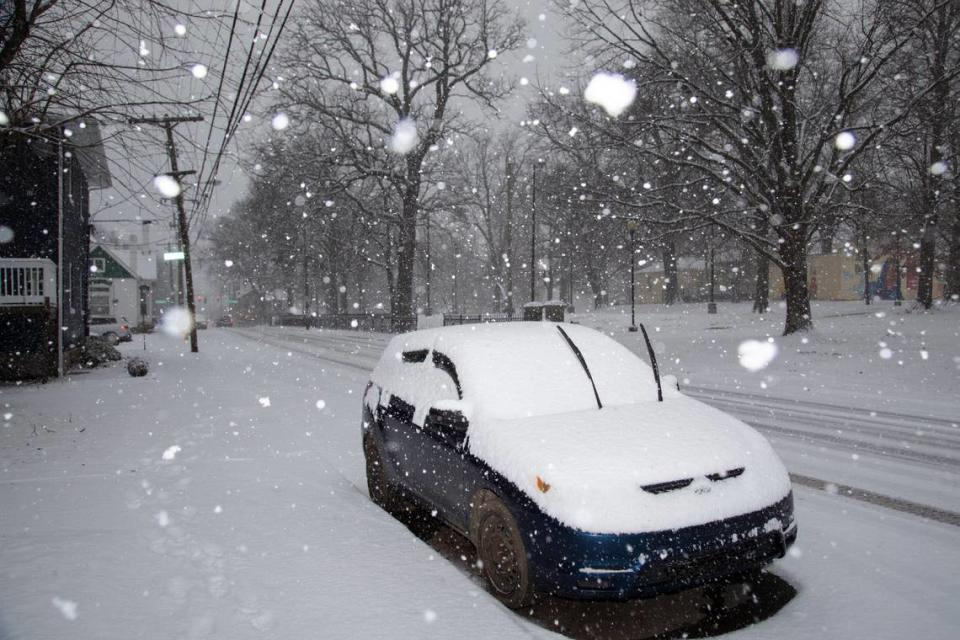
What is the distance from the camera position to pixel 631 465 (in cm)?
359

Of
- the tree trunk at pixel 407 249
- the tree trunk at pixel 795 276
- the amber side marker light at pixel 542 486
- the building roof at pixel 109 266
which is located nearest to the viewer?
the amber side marker light at pixel 542 486

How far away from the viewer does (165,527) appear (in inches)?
190

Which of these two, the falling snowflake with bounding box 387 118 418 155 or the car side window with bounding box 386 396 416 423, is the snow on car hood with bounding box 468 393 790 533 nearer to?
the car side window with bounding box 386 396 416 423

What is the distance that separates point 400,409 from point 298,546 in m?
1.41

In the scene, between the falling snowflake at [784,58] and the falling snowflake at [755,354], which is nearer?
the falling snowflake at [784,58]

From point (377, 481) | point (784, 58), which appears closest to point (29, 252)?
point (377, 481)

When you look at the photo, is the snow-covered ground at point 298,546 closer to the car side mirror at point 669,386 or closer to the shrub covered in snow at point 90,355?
the car side mirror at point 669,386

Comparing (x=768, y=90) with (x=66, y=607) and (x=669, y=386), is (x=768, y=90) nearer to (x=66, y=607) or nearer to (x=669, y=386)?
(x=669, y=386)

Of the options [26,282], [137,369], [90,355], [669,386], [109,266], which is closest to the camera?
[669,386]

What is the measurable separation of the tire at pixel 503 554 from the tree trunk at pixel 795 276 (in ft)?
55.4

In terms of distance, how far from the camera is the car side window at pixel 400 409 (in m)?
5.18

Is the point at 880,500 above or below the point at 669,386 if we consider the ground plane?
below

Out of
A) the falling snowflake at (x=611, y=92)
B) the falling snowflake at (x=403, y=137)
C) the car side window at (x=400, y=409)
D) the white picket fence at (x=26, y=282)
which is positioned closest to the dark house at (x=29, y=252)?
the white picket fence at (x=26, y=282)

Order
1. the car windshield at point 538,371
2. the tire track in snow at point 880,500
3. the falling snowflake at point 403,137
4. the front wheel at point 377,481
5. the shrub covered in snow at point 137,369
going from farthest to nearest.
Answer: the falling snowflake at point 403,137 < the shrub covered in snow at point 137,369 < the front wheel at point 377,481 < the tire track in snow at point 880,500 < the car windshield at point 538,371
